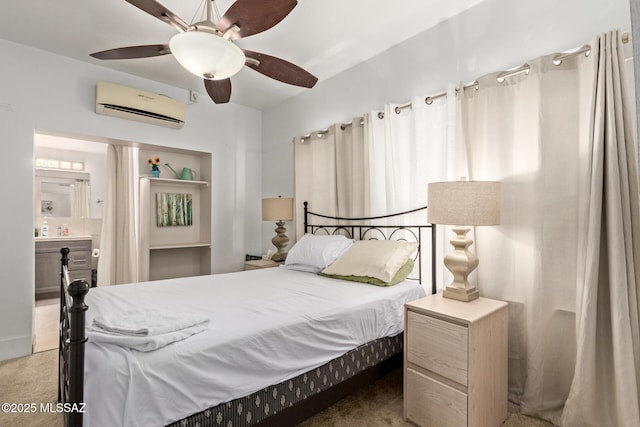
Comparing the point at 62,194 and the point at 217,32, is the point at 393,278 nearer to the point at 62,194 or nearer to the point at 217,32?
the point at 217,32

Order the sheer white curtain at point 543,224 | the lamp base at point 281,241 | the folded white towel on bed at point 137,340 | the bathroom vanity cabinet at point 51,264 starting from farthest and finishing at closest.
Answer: the bathroom vanity cabinet at point 51,264
the lamp base at point 281,241
the sheer white curtain at point 543,224
the folded white towel on bed at point 137,340

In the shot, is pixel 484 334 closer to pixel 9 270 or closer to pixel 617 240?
pixel 617 240

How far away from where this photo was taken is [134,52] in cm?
207

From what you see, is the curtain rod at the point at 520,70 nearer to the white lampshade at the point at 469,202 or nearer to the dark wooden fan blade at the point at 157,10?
the white lampshade at the point at 469,202

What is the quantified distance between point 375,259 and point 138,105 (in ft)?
9.15

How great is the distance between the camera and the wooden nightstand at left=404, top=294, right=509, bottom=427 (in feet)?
5.39

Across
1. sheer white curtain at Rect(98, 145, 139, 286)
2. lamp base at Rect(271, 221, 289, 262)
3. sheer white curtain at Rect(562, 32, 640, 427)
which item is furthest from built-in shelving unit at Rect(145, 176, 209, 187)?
sheer white curtain at Rect(562, 32, 640, 427)

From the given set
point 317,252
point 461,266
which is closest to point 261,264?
point 317,252

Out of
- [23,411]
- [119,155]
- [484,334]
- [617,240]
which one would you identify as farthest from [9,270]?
[617,240]

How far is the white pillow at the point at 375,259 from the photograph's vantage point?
7.75 ft

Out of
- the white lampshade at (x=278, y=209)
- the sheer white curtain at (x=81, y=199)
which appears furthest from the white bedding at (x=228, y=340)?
the sheer white curtain at (x=81, y=199)

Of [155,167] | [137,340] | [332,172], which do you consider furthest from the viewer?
[155,167]

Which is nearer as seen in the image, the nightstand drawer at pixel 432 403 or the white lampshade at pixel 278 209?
the nightstand drawer at pixel 432 403

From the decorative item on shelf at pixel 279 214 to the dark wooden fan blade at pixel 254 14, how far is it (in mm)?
2020
